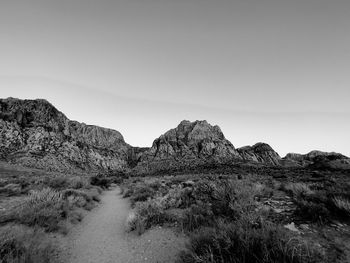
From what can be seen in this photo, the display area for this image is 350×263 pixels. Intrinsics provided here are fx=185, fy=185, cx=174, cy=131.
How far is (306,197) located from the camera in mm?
6836

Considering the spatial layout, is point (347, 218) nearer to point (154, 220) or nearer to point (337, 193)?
point (337, 193)

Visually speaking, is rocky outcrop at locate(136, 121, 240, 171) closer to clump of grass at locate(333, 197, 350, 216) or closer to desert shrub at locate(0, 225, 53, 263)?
clump of grass at locate(333, 197, 350, 216)

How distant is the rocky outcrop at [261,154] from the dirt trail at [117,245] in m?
114

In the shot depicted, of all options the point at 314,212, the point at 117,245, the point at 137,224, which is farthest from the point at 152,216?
the point at 314,212

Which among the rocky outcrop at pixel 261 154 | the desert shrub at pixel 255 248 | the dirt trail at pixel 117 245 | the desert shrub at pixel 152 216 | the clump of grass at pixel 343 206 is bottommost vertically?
the dirt trail at pixel 117 245

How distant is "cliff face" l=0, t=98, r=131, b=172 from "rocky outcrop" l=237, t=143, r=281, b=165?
78.8 metres

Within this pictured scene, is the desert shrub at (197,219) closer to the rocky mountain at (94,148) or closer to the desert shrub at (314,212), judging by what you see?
the desert shrub at (314,212)

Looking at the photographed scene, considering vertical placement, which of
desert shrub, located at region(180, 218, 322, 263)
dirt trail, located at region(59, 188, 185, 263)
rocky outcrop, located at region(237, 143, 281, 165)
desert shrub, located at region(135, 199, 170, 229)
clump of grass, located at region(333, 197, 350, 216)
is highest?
rocky outcrop, located at region(237, 143, 281, 165)

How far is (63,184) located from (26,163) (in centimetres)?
6245

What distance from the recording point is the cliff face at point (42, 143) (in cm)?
6944

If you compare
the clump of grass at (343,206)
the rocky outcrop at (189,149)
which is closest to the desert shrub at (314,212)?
the clump of grass at (343,206)

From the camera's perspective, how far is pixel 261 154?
12019 centimetres

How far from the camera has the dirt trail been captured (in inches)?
186

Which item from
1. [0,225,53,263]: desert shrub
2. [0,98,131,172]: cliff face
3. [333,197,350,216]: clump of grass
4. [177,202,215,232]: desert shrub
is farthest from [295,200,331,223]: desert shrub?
[0,98,131,172]: cliff face
